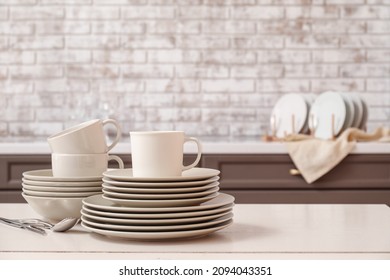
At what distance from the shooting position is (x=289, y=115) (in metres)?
3.16

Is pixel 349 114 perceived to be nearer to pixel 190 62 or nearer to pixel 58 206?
pixel 190 62

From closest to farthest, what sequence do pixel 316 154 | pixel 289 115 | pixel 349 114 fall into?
pixel 316 154 → pixel 349 114 → pixel 289 115

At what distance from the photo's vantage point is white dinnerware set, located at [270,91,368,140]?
2953 millimetres

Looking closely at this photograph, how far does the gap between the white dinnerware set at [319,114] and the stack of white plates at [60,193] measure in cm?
198

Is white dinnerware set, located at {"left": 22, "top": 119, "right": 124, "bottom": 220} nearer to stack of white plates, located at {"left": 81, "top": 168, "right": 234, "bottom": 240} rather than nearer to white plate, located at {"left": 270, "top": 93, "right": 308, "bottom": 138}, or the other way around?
stack of white plates, located at {"left": 81, "top": 168, "right": 234, "bottom": 240}

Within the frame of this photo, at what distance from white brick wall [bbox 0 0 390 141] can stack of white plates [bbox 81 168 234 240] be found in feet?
7.75

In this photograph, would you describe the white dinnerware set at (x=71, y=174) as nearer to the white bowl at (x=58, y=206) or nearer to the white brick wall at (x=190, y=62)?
the white bowl at (x=58, y=206)

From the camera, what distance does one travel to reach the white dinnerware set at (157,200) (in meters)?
0.93

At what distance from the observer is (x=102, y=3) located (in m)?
3.36

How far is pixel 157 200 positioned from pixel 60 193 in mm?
237

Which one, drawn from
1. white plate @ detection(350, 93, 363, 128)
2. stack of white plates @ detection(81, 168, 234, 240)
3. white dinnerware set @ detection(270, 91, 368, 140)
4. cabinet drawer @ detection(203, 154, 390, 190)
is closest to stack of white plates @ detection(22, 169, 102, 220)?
stack of white plates @ detection(81, 168, 234, 240)

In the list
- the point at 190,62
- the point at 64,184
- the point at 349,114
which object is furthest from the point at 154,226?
the point at 190,62
